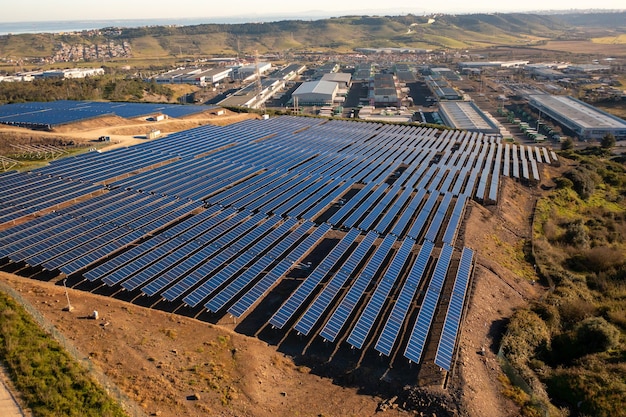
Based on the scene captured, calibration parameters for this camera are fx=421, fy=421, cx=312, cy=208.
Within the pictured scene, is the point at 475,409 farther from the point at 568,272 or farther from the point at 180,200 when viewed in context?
the point at 180,200

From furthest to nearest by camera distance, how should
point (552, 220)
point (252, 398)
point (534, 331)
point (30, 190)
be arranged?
point (552, 220)
point (30, 190)
point (534, 331)
point (252, 398)

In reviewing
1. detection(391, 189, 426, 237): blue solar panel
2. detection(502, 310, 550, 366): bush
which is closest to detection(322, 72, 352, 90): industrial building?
detection(391, 189, 426, 237): blue solar panel

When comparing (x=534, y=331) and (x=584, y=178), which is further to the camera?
(x=584, y=178)

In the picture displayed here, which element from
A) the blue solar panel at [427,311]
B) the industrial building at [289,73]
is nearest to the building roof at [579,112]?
the blue solar panel at [427,311]

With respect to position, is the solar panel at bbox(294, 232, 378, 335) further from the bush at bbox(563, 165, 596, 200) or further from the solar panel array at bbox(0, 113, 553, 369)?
the bush at bbox(563, 165, 596, 200)

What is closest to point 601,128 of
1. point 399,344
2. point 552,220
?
point 552,220

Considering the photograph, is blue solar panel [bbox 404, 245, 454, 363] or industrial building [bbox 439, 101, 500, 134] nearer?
blue solar panel [bbox 404, 245, 454, 363]

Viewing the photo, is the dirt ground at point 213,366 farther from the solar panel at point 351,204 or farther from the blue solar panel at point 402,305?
the solar panel at point 351,204
